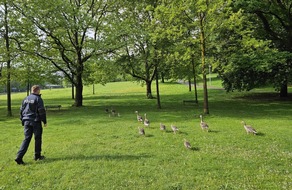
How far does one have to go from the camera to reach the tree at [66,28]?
25.3 m

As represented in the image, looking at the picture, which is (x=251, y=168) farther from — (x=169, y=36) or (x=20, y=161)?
(x=169, y=36)

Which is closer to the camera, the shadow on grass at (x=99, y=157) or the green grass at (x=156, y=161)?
the green grass at (x=156, y=161)

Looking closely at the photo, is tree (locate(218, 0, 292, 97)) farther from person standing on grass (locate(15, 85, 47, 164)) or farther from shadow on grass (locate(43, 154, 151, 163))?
person standing on grass (locate(15, 85, 47, 164))

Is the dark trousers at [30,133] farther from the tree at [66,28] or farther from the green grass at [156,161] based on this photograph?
the tree at [66,28]

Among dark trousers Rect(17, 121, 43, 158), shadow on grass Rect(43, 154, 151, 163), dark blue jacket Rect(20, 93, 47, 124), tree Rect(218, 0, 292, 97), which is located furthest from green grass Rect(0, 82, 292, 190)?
tree Rect(218, 0, 292, 97)

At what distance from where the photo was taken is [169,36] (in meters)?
20.4

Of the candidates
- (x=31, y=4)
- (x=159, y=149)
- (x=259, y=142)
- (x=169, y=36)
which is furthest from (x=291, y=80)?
(x=31, y=4)

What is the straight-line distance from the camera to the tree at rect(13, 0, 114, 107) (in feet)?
83.1

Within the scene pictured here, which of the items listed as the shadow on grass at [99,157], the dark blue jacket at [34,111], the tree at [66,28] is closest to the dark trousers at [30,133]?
the dark blue jacket at [34,111]

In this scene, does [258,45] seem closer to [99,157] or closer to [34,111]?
[99,157]

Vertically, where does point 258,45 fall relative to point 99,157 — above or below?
above

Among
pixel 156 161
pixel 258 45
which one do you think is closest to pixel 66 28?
pixel 258 45

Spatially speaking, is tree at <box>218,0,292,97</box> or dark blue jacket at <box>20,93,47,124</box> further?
tree at <box>218,0,292,97</box>

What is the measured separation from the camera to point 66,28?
26438 mm
